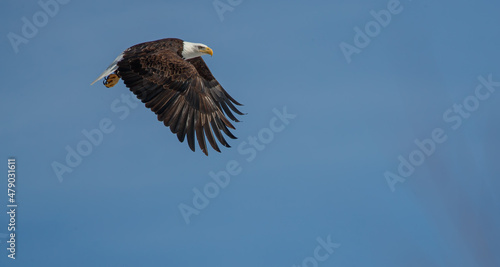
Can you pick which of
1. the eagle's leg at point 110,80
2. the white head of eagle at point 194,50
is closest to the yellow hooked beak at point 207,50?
the white head of eagle at point 194,50

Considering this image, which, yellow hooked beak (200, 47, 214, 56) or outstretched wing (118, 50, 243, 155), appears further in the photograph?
yellow hooked beak (200, 47, 214, 56)

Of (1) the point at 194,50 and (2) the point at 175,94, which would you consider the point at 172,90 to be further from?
(1) the point at 194,50

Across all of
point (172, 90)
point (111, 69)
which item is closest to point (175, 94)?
point (172, 90)

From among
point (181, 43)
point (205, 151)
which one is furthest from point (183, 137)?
point (181, 43)

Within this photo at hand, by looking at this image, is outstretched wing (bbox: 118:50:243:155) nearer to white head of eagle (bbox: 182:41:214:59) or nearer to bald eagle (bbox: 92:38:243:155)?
bald eagle (bbox: 92:38:243:155)

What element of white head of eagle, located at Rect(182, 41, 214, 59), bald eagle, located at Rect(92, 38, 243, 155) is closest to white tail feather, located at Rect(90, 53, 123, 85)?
bald eagle, located at Rect(92, 38, 243, 155)

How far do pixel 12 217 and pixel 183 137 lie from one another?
4.36 metres

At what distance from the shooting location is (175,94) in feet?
60.8

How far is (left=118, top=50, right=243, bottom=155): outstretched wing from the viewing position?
18.2 m

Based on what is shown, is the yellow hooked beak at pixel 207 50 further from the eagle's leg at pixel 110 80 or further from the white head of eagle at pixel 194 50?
the eagle's leg at pixel 110 80

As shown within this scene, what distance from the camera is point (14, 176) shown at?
1930cm

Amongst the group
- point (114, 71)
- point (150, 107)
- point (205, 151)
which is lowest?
point (205, 151)

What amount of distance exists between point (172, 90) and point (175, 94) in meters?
0.12

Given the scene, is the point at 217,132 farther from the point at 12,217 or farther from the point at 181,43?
the point at 12,217
